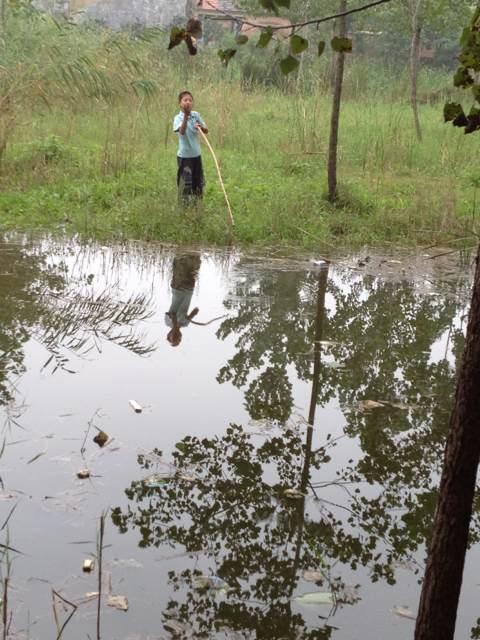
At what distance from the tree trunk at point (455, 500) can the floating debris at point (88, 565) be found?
4.56ft

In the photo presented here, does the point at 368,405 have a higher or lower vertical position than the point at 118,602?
higher

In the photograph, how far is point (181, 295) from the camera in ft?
24.9

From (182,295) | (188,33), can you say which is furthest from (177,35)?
(182,295)

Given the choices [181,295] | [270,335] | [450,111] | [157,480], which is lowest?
[157,480]

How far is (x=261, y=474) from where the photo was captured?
14.0 ft

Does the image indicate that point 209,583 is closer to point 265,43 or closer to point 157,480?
point 157,480

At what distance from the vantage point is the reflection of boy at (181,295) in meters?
6.62

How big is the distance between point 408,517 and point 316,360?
7.11 feet

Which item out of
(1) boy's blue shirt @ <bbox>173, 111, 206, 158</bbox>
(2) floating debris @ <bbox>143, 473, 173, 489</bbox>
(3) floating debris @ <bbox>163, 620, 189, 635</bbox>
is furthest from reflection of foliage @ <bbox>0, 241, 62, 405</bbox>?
(1) boy's blue shirt @ <bbox>173, 111, 206, 158</bbox>

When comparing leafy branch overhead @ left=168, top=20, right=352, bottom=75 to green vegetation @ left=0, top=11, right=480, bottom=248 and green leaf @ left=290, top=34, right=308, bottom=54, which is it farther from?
green vegetation @ left=0, top=11, right=480, bottom=248

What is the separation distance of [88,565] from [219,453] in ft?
4.03

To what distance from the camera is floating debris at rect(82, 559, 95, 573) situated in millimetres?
3330

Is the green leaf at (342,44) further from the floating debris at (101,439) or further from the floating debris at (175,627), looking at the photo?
the floating debris at (101,439)

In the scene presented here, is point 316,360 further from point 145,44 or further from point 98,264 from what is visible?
point 145,44
